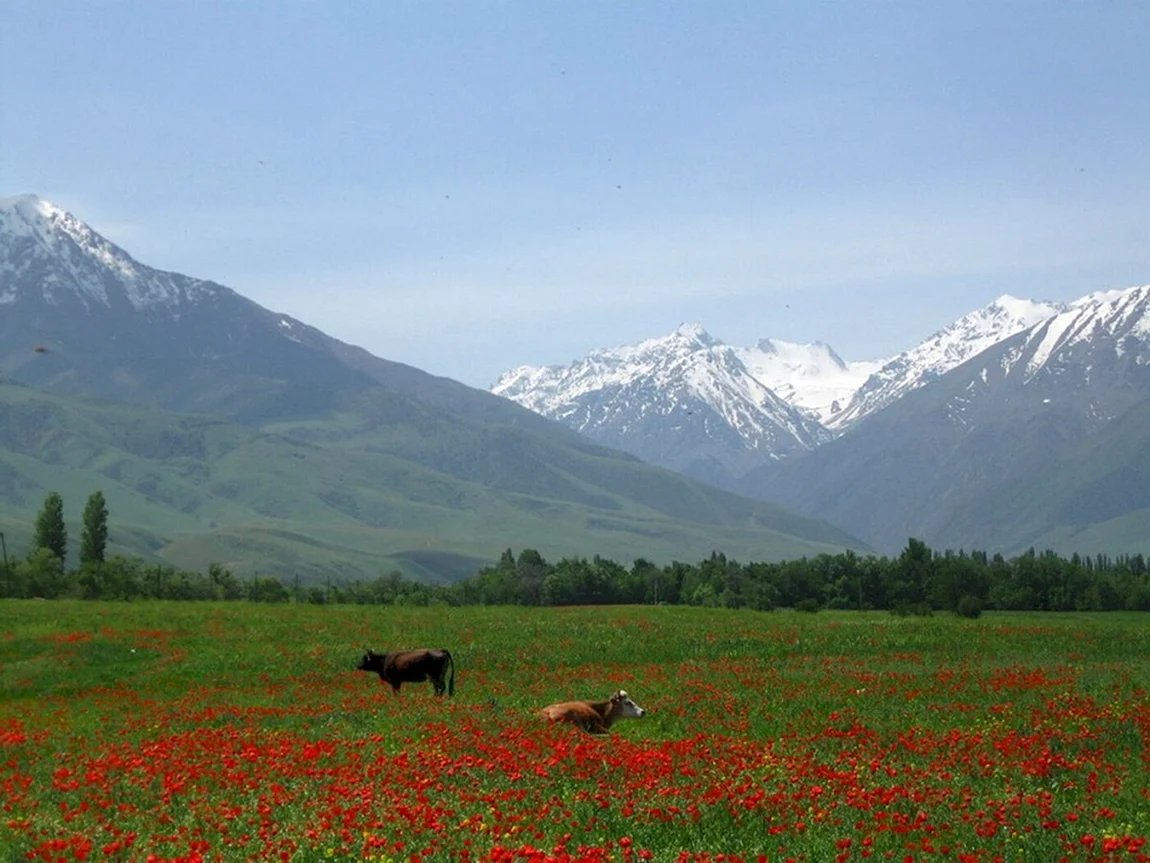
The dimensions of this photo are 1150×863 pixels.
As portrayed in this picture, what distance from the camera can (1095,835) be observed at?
15.8 metres

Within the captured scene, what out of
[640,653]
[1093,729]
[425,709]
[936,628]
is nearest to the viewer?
[1093,729]

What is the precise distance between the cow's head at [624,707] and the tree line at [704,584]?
97794 millimetres

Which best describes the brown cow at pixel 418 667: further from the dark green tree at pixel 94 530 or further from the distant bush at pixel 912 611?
the dark green tree at pixel 94 530

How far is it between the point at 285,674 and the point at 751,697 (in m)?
18.4

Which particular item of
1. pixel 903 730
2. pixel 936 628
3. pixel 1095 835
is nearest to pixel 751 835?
pixel 1095 835

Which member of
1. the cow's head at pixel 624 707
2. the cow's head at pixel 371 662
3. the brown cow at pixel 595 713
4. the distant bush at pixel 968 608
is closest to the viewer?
the brown cow at pixel 595 713

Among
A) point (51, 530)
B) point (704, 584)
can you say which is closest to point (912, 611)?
point (704, 584)

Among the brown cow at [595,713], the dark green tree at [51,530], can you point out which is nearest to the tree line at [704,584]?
the dark green tree at [51,530]

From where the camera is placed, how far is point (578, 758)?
20.7 meters

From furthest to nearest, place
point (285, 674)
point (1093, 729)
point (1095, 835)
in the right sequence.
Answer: point (285, 674) → point (1093, 729) → point (1095, 835)

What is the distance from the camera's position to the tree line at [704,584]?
442 ft

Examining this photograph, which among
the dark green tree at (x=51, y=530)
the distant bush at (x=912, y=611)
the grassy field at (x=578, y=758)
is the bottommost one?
the grassy field at (x=578, y=758)

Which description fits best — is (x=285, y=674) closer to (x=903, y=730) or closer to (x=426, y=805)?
(x=903, y=730)

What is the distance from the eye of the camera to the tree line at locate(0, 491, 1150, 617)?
13475 centimetres
